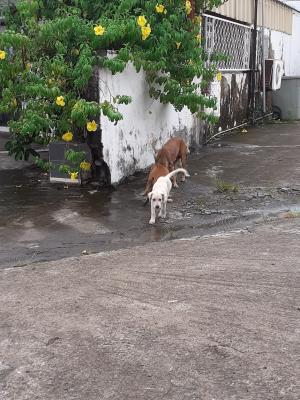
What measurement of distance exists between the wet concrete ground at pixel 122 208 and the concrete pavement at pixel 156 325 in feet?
1.68

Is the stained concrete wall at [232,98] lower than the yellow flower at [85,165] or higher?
higher

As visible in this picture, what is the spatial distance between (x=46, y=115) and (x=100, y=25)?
1.36 meters

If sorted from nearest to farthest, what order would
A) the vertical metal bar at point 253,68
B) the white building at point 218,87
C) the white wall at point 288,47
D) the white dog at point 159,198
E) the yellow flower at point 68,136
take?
the white dog at point 159,198, the yellow flower at point 68,136, the white building at point 218,87, the vertical metal bar at point 253,68, the white wall at point 288,47

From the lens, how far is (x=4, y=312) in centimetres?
413

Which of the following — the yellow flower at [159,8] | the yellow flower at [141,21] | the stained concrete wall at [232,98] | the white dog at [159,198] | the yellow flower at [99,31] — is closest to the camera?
the white dog at [159,198]

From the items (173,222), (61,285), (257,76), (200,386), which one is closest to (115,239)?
(173,222)

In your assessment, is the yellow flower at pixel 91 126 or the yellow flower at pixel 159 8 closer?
the yellow flower at pixel 91 126

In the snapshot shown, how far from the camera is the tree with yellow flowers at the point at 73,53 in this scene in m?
7.23

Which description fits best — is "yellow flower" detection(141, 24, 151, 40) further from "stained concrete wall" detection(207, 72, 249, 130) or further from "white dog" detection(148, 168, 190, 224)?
"stained concrete wall" detection(207, 72, 249, 130)

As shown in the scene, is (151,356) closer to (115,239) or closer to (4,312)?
(4,312)

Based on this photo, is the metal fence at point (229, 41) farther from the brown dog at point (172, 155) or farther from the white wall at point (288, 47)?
the brown dog at point (172, 155)

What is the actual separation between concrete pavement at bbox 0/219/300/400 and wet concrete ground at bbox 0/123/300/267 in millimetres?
513

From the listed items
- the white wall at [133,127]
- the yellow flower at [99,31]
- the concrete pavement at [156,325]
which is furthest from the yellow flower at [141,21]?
the concrete pavement at [156,325]

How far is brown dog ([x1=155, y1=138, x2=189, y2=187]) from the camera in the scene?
25.3 ft
